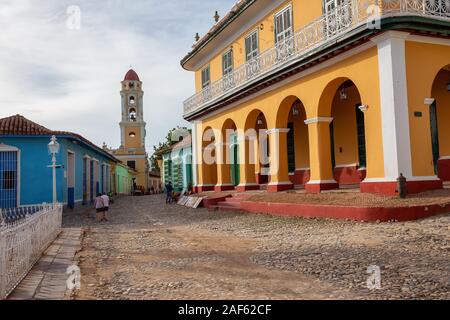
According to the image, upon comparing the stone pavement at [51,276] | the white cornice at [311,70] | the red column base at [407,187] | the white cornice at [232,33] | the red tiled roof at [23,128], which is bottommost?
the stone pavement at [51,276]

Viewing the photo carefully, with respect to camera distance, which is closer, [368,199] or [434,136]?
[368,199]

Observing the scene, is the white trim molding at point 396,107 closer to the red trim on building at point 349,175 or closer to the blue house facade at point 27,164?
the red trim on building at point 349,175

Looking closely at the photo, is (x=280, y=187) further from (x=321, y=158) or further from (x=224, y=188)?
(x=224, y=188)

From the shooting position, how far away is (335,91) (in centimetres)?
1289

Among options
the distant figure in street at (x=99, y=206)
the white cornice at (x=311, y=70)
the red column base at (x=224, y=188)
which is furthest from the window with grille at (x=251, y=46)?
the distant figure in street at (x=99, y=206)

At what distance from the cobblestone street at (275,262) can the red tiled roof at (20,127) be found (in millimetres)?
9499

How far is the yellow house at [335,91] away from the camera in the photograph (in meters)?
10.3

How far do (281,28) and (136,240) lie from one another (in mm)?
9274

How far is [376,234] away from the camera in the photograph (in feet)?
26.4

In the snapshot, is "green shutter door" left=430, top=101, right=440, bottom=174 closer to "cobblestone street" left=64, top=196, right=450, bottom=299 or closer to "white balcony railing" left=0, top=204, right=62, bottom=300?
"cobblestone street" left=64, top=196, right=450, bottom=299

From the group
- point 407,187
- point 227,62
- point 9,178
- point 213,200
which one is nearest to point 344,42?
point 407,187

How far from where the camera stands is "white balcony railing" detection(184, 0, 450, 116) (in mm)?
10391

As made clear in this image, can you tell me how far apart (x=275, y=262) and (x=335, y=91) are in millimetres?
7588
